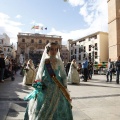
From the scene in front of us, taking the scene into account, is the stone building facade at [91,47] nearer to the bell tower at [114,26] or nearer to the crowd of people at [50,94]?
the bell tower at [114,26]

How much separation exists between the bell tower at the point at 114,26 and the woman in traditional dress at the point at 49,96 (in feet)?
101

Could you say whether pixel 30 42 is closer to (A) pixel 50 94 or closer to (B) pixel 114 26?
(B) pixel 114 26

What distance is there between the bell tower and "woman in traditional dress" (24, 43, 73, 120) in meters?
30.8

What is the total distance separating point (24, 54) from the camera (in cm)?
6956

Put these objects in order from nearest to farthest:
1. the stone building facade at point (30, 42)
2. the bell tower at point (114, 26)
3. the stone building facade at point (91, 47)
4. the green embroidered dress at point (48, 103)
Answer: the green embroidered dress at point (48, 103)
the bell tower at point (114, 26)
the stone building facade at point (91, 47)
the stone building facade at point (30, 42)

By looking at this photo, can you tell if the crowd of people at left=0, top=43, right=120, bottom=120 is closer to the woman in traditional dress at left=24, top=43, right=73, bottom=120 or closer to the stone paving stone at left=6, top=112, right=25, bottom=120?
the woman in traditional dress at left=24, top=43, right=73, bottom=120

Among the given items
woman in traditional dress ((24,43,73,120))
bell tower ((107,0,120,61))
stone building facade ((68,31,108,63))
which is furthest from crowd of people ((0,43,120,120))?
stone building facade ((68,31,108,63))

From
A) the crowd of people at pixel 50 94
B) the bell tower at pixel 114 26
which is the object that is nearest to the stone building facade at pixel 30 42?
the bell tower at pixel 114 26

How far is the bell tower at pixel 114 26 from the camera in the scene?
1319 inches

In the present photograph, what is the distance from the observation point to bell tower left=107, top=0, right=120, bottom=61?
33500mm

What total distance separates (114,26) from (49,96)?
3279 cm

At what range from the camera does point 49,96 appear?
132 inches

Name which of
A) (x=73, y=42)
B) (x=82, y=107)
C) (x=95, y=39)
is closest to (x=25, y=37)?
(x=73, y=42)

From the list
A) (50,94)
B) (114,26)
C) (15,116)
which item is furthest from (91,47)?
(50,94)
